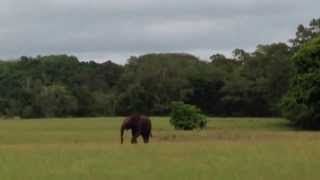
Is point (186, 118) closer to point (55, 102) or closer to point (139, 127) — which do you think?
point (139, 127)

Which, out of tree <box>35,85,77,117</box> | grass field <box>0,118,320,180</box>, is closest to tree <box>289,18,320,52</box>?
tree <box>35,85,77,117</box>

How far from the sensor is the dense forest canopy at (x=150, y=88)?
327 feet

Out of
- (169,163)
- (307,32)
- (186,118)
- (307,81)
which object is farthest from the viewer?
(307,32)

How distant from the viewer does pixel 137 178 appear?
1756 centimetres

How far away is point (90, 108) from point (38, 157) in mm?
91026

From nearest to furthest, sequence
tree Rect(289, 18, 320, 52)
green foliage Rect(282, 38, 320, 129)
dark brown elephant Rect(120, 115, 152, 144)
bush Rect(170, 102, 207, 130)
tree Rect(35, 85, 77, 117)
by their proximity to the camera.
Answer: dark brown elephant Rect(120, 115, 152, 144)
green foliage Rect(282, 38, 320, 129)
bush Rect(170, 102, 207, 130)
tree Rect(289, 18, 320, 52)
tree Rect(35, 85, 77, 117)

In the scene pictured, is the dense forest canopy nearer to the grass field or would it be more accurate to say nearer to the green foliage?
the green foliage

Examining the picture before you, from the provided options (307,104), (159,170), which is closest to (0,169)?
(159,170)

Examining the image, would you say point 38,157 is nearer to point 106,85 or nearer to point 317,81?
point 317,81

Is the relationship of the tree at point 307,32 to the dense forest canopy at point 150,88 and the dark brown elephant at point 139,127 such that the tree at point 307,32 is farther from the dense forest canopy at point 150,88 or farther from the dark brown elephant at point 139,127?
the dark brown elephant at point 139,127

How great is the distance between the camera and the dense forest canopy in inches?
3920

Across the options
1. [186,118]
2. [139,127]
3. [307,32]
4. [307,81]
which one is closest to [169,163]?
[139,127]

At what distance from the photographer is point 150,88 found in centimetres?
10956

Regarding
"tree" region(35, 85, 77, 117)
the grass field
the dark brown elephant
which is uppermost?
"tree" region(35, 85, 77, 117)
